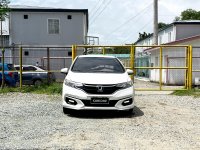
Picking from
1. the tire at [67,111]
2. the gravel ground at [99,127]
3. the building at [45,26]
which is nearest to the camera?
the gravel ground at [99,127]

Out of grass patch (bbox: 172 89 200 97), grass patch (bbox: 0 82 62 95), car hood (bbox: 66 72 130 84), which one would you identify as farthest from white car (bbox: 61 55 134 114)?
grass patch (bbox: 172 89 200 97)

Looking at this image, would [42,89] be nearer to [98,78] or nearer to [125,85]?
[98,78]

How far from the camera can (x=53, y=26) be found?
1283 inches

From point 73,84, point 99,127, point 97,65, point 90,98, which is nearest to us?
point 99,127

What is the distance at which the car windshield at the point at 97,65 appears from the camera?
1102 centimetres

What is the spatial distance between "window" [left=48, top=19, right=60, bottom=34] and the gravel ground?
20.4 metres

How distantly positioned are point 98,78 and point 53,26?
23.3 meters

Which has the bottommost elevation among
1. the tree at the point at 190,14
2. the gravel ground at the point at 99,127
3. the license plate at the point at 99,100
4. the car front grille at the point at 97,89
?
the gravel ground at the point at 99,127

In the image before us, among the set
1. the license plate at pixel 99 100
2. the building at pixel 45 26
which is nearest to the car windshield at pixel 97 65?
the license plate at pixel 99 100

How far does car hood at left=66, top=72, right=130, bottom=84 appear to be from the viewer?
32.5 feet

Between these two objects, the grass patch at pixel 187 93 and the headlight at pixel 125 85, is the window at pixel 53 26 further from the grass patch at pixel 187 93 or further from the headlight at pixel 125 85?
the headlight at pixel 125 85

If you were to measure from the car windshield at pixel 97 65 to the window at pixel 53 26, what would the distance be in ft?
70.5

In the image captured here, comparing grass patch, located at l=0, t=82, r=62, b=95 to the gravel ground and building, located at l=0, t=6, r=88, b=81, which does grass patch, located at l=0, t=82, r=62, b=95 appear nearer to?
the gravel ground

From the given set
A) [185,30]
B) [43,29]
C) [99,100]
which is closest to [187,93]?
[99,100]
